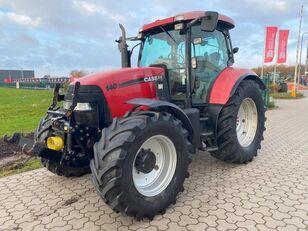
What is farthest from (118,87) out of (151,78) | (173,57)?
(173,57)

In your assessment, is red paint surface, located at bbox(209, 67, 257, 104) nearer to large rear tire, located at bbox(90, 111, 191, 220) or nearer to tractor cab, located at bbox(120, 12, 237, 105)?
tractor cab, located at bbox(120, 12, 237, 105)

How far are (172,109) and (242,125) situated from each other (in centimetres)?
223

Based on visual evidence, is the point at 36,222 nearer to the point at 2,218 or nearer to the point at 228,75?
the point at 2,218

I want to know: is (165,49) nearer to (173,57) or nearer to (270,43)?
(173,57)

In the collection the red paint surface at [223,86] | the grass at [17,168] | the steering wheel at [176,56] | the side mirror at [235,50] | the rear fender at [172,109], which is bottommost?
the grass at [17,168]

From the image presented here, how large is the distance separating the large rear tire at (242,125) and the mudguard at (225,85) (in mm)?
167

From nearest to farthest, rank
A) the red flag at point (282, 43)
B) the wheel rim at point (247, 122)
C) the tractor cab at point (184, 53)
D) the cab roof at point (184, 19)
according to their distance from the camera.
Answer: the cab roof at point (184, 19)
the tractor cab at point (184, 53)
the wheel rim at point (247, 122)
the red flag at point (282, 43)

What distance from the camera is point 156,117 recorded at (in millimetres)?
3363

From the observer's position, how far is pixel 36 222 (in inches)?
133

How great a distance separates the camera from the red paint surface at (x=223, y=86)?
469 cm

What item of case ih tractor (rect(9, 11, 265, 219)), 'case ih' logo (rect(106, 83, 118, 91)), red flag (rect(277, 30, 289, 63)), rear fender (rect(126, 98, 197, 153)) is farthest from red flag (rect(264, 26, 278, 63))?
'case ih' logo (rect(106, 83, 118, 91))

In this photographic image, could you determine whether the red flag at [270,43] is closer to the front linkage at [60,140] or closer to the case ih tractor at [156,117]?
the case ih tractor at [156,117]

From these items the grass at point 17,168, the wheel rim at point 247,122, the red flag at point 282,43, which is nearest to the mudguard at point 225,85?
the wheel rim at point 247,122

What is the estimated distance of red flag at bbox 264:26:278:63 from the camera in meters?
19.0
